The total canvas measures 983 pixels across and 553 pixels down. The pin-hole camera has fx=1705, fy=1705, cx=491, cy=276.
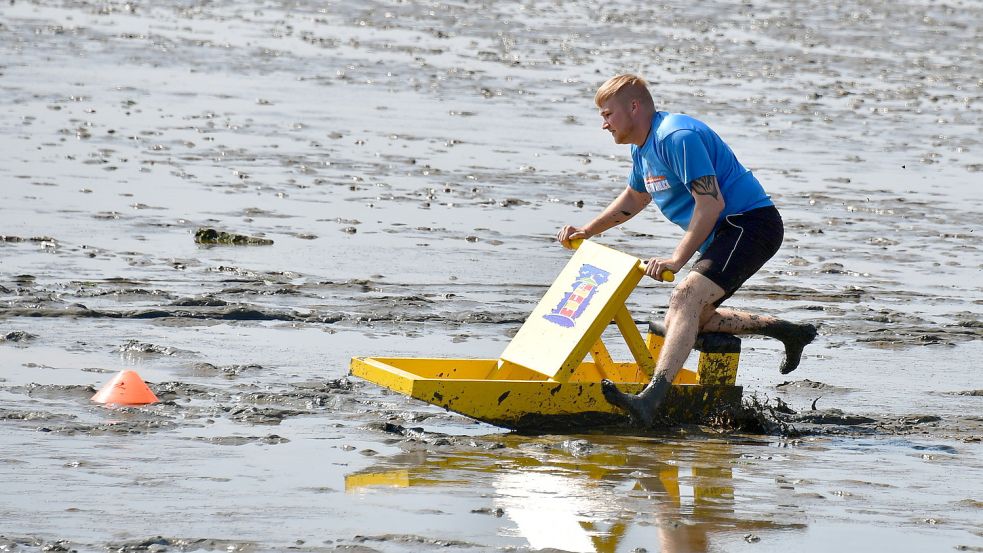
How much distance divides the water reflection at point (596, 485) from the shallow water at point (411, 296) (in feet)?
0.07

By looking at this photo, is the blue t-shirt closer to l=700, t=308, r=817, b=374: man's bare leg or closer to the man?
the man

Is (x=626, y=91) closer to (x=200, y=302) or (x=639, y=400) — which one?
(x=639, y=400)

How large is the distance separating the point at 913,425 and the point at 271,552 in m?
3.71

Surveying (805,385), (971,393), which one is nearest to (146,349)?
(805,385)

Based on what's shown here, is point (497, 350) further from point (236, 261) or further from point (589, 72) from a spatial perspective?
point (589, 72)

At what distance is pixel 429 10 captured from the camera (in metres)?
32.3

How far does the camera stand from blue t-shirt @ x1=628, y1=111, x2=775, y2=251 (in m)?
7.45

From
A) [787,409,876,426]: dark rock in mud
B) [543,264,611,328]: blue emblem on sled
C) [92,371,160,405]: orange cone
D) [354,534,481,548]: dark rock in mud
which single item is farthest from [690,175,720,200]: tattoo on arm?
[92,371,160,405]: orange cone

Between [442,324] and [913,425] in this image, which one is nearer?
[913,425]

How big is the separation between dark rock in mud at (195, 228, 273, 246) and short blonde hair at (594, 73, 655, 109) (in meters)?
4.59

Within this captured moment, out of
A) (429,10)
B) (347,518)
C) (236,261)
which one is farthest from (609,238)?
(429,10)

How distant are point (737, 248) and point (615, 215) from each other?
2.43 ft

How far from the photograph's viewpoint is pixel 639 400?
753 centimetres

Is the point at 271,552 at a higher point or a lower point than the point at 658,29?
lower
